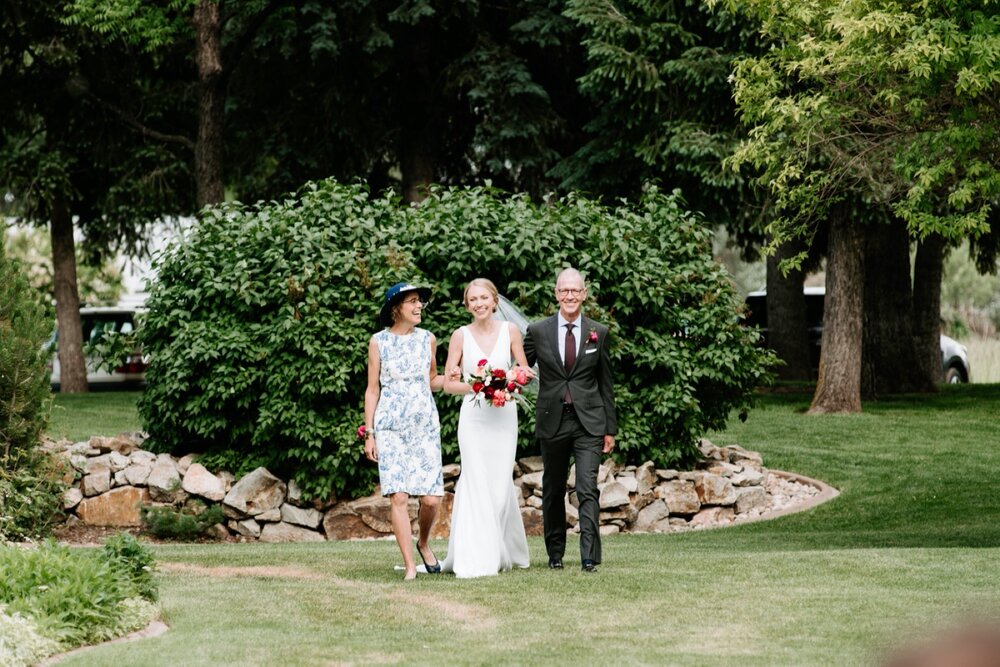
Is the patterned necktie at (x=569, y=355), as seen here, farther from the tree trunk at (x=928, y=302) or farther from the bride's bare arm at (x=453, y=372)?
the tree trunk at (x=928, y=302)

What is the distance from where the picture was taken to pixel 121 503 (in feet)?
42.8

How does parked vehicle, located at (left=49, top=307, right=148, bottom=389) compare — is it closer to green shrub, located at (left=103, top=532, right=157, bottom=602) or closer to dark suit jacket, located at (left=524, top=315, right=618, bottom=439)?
dark suit jacket, located at (left=524, top=315, right=618, bottom=439)

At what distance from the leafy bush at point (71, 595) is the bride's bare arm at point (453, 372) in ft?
8.41

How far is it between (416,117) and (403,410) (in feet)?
50.4

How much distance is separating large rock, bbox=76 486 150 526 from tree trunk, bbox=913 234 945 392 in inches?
656

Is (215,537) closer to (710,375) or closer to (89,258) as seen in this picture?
(710,375)

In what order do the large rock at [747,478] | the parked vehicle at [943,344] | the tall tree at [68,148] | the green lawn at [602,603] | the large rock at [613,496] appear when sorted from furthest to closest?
the parked vehicle at [943,344] < the tall tree at [68,148] < the large rock at [747,478] < the large rock at [613,496] < the green lawn at [602,603]

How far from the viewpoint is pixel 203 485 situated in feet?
43.0

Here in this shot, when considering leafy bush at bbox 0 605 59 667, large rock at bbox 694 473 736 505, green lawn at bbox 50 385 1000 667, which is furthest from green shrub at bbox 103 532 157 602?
large rock at bbox 694 473 736 505

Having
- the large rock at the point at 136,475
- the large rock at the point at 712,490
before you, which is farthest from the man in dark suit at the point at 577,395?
the large rock at the point at 136,475

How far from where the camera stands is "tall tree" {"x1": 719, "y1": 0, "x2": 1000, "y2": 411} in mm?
9930

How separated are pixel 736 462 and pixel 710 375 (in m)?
1.66

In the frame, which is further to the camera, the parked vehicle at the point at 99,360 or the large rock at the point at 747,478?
the parked vehicle at the point at 99,360

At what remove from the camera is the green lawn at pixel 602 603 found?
643 centimetres
